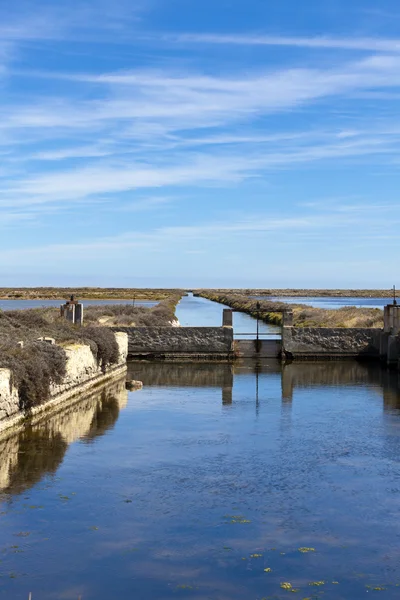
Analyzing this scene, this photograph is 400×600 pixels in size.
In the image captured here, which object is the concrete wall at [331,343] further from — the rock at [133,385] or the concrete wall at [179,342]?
the rock at [133,385]

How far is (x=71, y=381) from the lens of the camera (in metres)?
20.1

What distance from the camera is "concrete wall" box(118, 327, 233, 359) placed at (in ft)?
99.2

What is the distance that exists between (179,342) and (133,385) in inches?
296

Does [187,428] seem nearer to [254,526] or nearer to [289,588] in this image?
[254,526]

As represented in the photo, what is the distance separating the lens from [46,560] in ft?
27.9

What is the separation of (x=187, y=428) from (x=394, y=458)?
4629mm

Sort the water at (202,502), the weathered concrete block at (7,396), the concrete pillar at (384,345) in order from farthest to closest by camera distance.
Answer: the concrete pillar at (384,345), the weathered concrete block at (7,396), the water at (202,502)

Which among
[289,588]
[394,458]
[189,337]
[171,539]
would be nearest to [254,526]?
[171,539]

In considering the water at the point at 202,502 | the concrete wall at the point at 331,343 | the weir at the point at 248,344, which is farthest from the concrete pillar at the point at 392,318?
the water at the point at 202,502

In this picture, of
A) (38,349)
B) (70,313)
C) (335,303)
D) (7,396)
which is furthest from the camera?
(335,303)

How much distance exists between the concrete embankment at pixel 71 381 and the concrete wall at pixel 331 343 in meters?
7.03

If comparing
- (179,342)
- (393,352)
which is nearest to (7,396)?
(179,342)

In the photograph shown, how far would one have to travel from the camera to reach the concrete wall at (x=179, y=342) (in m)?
30.2

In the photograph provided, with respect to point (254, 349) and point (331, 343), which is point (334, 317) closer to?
point (331, 343)
